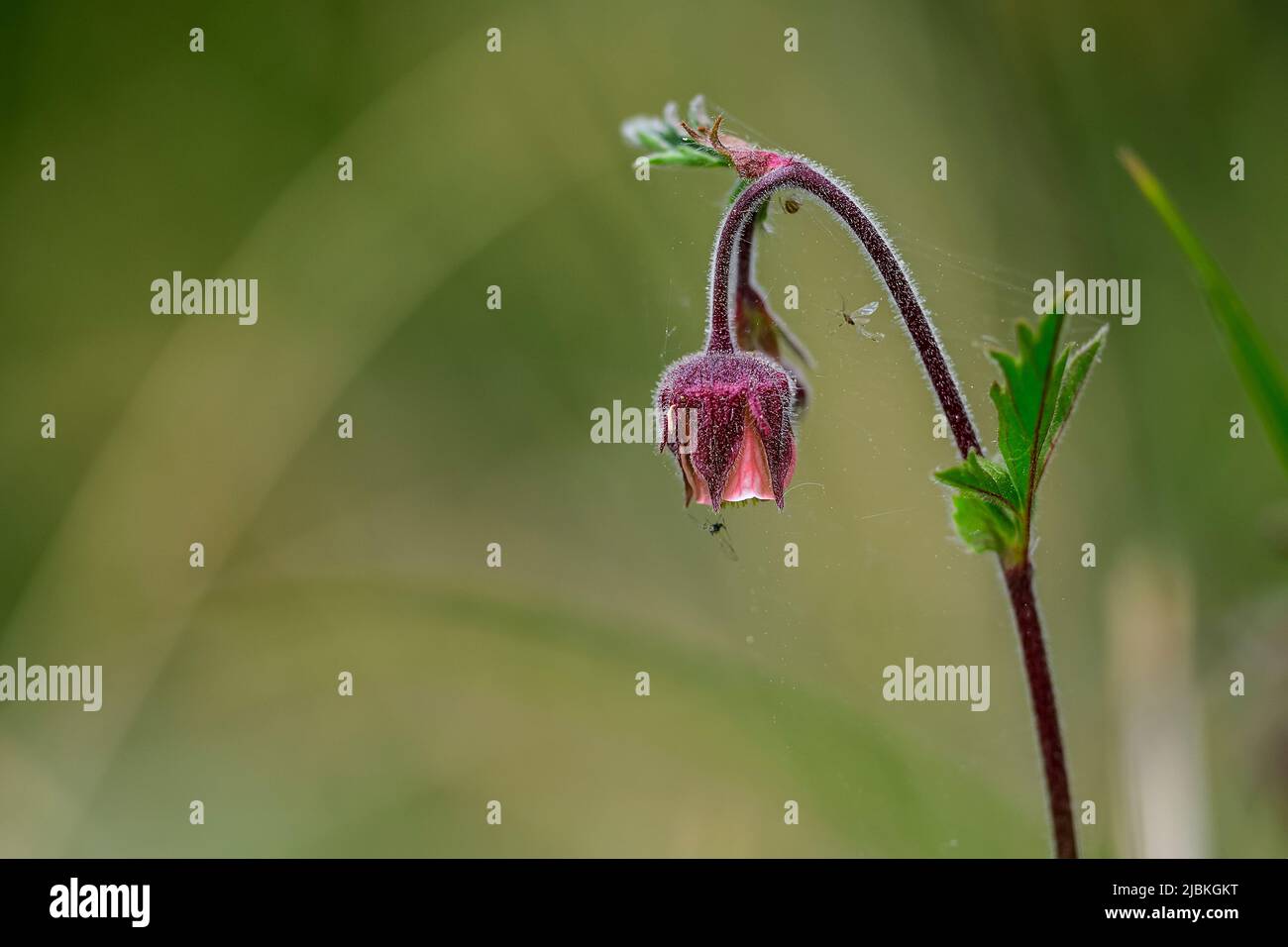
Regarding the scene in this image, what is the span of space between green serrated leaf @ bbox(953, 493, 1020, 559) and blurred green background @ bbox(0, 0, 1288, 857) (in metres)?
1.30

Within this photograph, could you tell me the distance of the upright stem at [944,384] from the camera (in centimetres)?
192

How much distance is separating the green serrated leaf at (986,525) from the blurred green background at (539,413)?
1.30 metres

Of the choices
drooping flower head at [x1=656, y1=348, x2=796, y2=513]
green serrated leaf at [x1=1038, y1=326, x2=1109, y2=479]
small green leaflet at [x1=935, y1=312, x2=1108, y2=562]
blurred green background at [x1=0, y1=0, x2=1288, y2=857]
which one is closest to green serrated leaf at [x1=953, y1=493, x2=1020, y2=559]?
small green leaflet at [x1=935, y1=312, x2=1108, y2=562]

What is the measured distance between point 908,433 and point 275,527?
8.33 feet

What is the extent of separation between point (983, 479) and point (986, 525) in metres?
0.12

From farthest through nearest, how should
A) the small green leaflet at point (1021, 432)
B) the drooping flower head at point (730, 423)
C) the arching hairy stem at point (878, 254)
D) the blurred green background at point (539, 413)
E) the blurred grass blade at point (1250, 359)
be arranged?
the blurred green background at point (539, 413) < the drooping flower head at point (730, 423) < the arching hairy stem at point (878, 254) < the small green leaflet at point (1021, 432) < the blurred grass blade at point (1250, 359)

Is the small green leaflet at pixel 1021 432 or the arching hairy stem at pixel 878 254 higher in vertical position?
the arching hairy stem at pixel 878 254

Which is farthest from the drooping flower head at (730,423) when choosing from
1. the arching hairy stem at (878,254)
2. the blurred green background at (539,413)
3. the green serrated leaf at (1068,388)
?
the blurred green background at (539,413)

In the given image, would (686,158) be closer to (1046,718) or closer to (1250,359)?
(1250,359)

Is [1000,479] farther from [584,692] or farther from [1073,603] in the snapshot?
[1073,603]

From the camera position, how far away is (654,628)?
159 inches

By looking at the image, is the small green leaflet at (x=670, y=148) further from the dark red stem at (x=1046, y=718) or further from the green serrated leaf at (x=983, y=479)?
the dark red stem at (x=1046, y=718)

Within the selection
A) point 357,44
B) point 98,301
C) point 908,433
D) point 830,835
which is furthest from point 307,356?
point 830,835

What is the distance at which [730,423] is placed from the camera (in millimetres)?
2049
